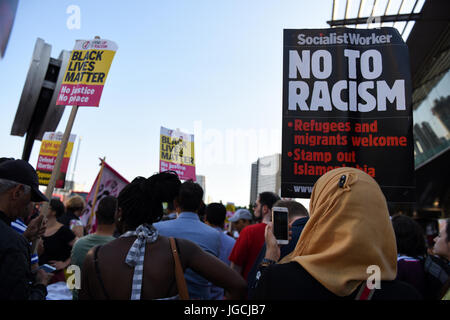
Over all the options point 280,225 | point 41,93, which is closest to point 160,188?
point 280,225

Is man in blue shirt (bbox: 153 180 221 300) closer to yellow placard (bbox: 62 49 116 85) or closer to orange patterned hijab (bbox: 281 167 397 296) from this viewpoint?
orange patterned hijab (bbox: 281 167 397 296)

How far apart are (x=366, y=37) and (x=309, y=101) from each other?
107cm

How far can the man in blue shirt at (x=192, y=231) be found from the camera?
2906mm

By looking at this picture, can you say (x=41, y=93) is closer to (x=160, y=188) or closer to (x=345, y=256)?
(x=160, y=188)

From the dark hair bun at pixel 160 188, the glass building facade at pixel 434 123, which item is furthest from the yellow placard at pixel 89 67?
the glass building facade at pixel 434 123

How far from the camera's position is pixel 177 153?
32.8 ft

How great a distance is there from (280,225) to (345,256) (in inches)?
32.0

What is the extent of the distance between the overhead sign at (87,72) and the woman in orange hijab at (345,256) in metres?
4.22

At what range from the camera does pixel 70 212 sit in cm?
636

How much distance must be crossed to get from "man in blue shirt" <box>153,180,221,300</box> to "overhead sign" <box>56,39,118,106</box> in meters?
2.54

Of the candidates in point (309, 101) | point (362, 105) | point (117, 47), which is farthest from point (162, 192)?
point (117, 47)

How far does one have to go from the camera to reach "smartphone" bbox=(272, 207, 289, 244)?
7.26 feet
